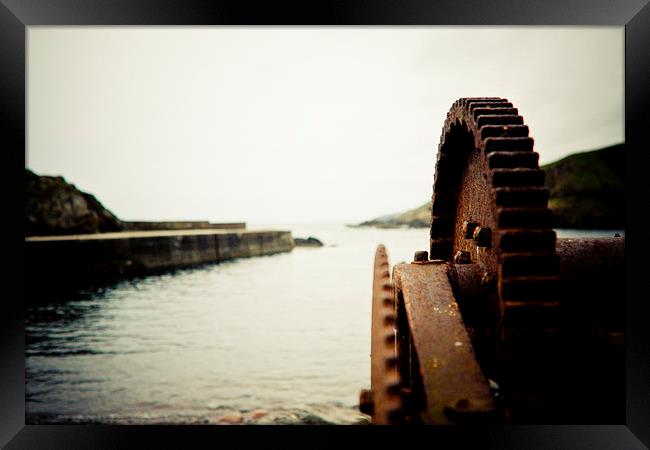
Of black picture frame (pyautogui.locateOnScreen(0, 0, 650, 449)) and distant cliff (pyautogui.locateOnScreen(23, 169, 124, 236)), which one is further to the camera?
distant cliff (pyautogui.locateOnScreen(23, 169, 124, 236))

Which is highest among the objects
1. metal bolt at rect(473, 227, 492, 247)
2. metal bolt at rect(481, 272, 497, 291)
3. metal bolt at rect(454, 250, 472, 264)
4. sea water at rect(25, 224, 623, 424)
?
metal bolt at rect(473, 227, 492, 247)

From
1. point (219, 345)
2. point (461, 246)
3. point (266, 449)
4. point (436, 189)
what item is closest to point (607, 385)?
point (461, 246)

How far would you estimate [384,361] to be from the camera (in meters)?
1.25

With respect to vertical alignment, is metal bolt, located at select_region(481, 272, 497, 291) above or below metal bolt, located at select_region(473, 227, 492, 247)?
below

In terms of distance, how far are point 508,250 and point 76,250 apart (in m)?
14.7

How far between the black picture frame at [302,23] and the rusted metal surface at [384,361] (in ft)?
5.18

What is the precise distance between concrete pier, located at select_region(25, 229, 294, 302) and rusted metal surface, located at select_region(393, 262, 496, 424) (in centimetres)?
979

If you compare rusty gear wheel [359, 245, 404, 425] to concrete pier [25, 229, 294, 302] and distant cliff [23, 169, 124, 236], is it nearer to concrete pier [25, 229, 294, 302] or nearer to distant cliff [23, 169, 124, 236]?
concrete pier [25, 229, 294, 302]

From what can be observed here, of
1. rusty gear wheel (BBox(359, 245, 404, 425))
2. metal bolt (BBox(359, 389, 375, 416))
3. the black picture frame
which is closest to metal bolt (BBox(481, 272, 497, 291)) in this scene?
rusty gear wheel (BBox(359, 245, 404, 425))

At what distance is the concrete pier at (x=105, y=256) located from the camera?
1241 centimetres

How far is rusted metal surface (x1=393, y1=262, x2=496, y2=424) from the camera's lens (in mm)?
1366

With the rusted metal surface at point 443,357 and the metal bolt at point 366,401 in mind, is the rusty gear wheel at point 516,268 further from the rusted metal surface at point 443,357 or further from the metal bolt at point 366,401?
the metal bolt at point 366,401

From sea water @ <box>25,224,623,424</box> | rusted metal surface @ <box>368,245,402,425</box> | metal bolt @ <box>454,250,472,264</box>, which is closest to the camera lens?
rusted metal surface @ <box>368,245,402,425</box>

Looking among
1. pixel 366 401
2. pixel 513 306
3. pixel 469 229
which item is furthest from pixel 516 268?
pixel 366 401
